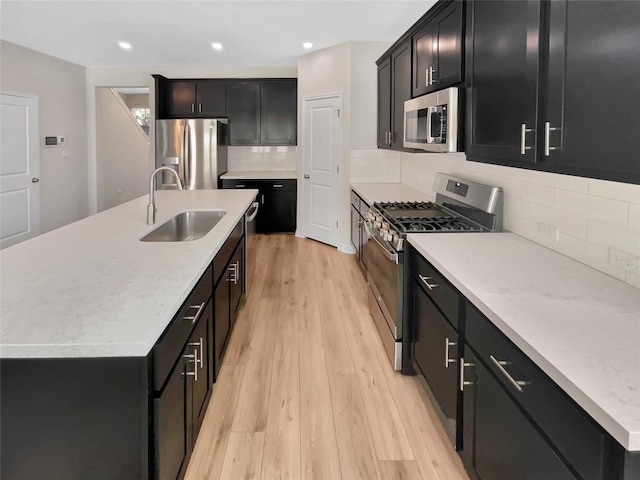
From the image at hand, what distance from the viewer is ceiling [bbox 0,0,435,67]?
461cm

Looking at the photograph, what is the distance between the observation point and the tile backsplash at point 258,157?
8203 millimetres

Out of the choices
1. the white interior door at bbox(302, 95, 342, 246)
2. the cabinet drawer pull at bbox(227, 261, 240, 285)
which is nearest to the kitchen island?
the cabinet drawer pull at bbox(227, 261, 240, 285)

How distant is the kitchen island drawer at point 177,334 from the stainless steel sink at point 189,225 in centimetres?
115

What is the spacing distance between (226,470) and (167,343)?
82 cm

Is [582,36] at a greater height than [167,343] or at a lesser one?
greater

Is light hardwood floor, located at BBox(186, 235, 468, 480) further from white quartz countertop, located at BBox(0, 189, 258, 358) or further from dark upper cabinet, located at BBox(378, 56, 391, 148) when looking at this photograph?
dark upper cabinet, located at BBox(378, 56, 391, 148)

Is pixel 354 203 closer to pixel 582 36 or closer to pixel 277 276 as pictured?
pixel 277 276

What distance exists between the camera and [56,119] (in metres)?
7.09

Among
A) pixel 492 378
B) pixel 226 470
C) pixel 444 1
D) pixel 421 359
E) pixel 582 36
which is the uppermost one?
pixel 444 1

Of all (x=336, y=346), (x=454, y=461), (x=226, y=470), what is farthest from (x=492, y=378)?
(x=336, y=346)

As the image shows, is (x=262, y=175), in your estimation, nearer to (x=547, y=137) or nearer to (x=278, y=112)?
(x=278, y=112)

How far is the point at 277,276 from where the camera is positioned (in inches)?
203

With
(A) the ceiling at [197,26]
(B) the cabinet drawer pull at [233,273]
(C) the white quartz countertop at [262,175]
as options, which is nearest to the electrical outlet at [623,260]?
(B) the cabinet drawer pull at [233,273]

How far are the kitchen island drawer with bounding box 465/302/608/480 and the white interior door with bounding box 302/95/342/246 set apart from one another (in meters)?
4.89
